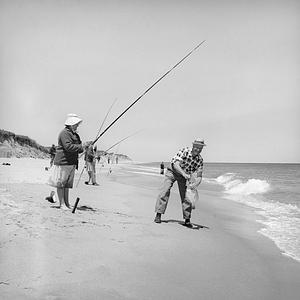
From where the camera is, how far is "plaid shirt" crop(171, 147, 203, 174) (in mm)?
5277

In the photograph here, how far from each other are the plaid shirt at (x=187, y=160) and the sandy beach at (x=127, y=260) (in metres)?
0.88

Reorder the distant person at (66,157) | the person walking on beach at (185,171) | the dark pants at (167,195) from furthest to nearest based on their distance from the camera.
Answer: the dark pants at (167,195), the person walking on beach at (185,171), the distant person at (66,157)

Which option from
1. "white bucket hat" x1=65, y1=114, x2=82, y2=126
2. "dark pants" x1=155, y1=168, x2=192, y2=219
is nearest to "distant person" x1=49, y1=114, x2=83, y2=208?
"white bucket hat" x1=65, y1=114, x2=82, y2=126

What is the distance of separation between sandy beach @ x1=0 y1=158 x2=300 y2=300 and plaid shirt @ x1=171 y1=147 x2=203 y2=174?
2.90 ft

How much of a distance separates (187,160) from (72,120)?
5.98ft

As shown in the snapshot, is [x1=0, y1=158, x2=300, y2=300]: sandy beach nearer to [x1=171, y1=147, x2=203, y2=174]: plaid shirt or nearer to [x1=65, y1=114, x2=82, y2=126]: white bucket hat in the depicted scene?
[x1=171, y1=147, x2=203, y2=174]: plaid shirt

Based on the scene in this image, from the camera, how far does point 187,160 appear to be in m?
5.28

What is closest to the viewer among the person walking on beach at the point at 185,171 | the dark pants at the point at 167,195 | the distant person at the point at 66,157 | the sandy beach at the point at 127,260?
the sandy beach at the point at 127,260

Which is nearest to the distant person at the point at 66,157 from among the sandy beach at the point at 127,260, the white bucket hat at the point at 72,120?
the white bucket hat at the point at 72,120

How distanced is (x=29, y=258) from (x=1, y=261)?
21 centimetres

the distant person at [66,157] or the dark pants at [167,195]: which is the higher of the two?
the distant person at [66,157]

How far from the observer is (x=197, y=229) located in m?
5.13

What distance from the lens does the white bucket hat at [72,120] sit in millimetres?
5129

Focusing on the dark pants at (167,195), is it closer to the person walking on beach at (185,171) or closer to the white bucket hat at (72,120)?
the person walking on beach at (185,171)
